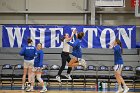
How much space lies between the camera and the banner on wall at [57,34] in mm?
17984

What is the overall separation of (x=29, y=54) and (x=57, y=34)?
456 centimetres

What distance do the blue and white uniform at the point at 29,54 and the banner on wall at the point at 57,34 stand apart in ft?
13.8

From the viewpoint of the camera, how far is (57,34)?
18156mm

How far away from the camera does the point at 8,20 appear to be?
19859mm

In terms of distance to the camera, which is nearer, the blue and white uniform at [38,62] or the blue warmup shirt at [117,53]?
the blue warmup shirt at [117,53]

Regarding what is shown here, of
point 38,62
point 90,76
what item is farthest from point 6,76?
point 90,76

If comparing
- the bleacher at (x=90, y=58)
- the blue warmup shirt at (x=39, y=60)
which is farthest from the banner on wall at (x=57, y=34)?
the blue warmup shirt at (x=39, y=60)

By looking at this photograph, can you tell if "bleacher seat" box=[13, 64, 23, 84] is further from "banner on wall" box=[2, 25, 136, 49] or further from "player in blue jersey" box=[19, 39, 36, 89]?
"player in blue jersey" box=[19, 39, 36, 89]

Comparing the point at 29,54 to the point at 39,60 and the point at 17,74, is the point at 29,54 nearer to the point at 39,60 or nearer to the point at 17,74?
the point at 39,60

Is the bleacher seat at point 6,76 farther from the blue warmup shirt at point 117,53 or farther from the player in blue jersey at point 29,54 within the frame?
the blue warmup shirt at point 117,53

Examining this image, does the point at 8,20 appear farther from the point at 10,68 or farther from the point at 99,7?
the point at 99,7

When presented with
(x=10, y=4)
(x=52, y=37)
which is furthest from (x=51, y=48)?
(x=10, y=4)

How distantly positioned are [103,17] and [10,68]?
251 inches

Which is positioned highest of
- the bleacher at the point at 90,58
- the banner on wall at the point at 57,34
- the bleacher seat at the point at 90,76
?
the banner on wall at the point at 57,34
